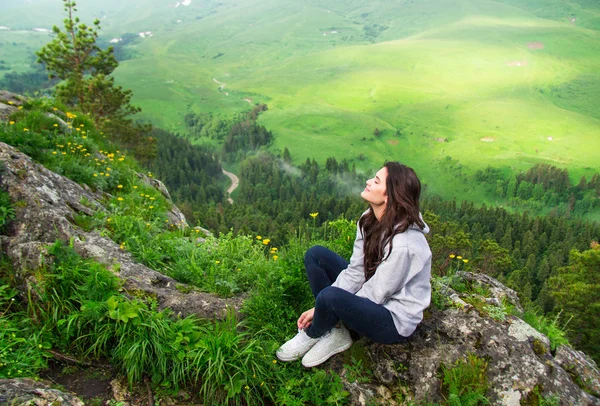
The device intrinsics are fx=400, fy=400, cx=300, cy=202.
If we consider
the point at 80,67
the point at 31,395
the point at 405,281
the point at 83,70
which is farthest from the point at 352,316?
the point at 83,70

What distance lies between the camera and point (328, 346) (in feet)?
16.2

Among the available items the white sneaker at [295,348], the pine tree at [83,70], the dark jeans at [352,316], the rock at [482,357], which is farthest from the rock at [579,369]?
the pine tree at [83,70]

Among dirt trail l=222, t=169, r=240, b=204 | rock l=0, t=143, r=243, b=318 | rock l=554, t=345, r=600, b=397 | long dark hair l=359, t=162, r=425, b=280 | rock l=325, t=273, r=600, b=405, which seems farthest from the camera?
dirt trail l=222, t=169, r=240, b=204

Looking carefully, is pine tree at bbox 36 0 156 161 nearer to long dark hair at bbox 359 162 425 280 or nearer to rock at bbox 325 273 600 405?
long dark hair at bbox 359 162 425 280

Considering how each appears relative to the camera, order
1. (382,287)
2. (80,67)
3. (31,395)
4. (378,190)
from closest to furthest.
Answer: (31,395) → (382,287) → (378,190) → (80,67)

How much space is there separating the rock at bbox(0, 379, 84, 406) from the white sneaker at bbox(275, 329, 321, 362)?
2203 mm

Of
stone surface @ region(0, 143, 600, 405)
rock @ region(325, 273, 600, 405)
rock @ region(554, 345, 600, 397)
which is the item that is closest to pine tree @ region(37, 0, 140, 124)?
stone surface @ region(0, 143, 600, 405)

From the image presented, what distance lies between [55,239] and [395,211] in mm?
4980

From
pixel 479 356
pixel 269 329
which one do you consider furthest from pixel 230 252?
pixel 479 356

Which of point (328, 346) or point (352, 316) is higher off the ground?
point (352, 316)

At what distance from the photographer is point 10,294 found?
5.09 m

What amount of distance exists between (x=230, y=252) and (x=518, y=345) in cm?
465

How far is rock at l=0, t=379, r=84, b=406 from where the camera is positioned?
3.71 metres

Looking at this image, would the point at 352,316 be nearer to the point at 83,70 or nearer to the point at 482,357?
the point at 482,357
